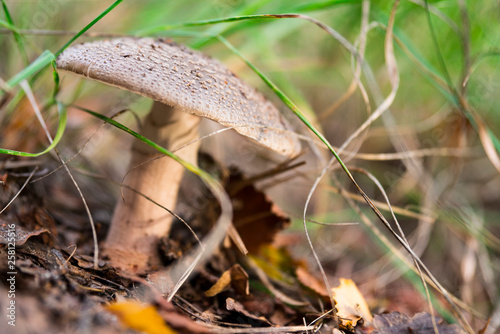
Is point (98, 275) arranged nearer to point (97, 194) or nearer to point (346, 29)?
point (97, 194)

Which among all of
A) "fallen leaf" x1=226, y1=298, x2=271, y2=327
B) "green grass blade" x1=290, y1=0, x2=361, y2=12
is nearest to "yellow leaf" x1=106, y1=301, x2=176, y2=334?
"fallen leaf" x1=226, y1=298, x2=271, y2=327

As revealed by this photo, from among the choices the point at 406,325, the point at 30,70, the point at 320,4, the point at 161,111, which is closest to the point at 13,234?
the point at 30,70

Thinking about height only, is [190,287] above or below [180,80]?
below

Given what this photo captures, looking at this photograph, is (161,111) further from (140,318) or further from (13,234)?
(140,318)

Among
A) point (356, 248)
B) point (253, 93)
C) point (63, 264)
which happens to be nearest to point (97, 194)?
point (63, 264)

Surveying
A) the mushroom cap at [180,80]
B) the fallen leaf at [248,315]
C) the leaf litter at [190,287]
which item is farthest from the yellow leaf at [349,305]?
the mushroom cap at [180,80]

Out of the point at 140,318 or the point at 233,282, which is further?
the point at 233,282
